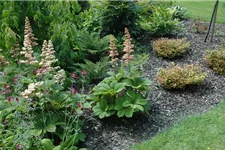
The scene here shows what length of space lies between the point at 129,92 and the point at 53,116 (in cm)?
97

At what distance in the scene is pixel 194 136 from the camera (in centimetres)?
368

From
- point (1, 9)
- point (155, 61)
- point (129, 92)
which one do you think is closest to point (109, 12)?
point (155, 61)

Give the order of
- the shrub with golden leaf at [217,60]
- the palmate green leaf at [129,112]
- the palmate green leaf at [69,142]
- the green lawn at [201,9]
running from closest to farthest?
the palmate green leaf at [69,142] < the palmate green leaf at [129,112] < the shrub with golden leaf at [217,60] < the green lawn at [201,9]

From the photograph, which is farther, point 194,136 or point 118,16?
point 118,16

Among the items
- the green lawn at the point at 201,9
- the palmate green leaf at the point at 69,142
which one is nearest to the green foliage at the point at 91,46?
the palmate green leaf at the point at 69,142

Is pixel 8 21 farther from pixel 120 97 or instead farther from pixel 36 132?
pixel 120 97

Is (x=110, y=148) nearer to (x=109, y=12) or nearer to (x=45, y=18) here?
(x=45, y=18)

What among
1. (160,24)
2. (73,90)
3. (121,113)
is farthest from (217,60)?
(73,90)

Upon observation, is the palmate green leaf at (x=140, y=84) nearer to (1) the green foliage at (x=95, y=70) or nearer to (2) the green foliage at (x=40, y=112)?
(2) the green foliage at (x=40, y=112)

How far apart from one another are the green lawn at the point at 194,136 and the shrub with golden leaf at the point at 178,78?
0.64 meters

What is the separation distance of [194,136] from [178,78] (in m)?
1.12

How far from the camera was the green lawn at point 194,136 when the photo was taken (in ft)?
11.5

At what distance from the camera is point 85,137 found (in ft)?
11.5

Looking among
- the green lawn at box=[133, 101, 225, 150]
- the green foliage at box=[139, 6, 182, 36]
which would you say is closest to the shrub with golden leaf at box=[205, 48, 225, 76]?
the green lawn at box=[133, 101, 225, 150]
